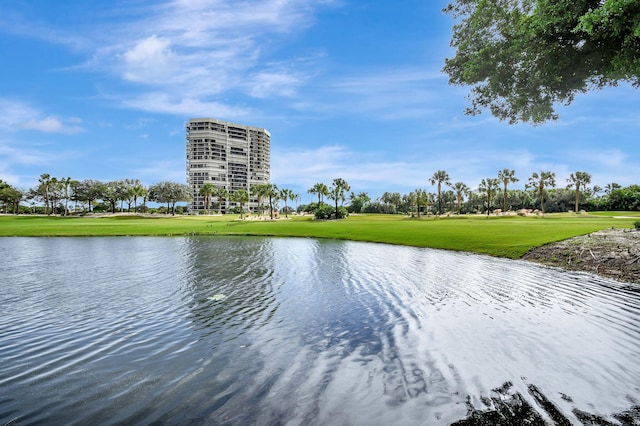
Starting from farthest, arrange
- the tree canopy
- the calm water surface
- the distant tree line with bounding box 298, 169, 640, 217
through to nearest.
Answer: the distant tree line with bounding box 298, 169, 640, 217, the tree canopy, the calm water surface

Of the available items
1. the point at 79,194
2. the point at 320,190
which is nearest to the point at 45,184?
the point at 79,194

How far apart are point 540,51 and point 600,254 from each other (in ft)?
45.9

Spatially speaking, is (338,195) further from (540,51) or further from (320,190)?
(540,51)

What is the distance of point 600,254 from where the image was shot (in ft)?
70.1

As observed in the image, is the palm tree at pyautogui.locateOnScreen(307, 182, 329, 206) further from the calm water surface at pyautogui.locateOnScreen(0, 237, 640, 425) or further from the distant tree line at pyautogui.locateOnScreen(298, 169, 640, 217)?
the calm water surface at pyautogui.locateOnScreen(0, 237, 640, 425)

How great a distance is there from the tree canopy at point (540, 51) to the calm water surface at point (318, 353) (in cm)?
1194

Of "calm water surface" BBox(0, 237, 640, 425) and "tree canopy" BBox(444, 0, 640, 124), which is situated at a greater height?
"tree canopy" BBox(444, 0, 640, 124)

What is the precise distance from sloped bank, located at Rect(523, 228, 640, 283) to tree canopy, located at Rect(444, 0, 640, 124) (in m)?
10.0

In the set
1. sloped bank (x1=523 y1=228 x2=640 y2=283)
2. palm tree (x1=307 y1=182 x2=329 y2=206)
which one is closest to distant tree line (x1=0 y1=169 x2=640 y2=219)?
palm tree (x1=307 y1=182 x2=329 y2=206)

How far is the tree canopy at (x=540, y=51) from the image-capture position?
49.1 feet

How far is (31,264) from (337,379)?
25.8 m

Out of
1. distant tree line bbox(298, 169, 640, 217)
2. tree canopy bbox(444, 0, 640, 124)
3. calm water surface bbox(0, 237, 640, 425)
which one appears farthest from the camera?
distant tree line bbox(298, 169, 640, 217)

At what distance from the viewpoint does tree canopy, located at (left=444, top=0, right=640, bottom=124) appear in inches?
589

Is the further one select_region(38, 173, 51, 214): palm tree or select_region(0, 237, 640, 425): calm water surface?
select_region(38, 173, 51, 214): palm tree
